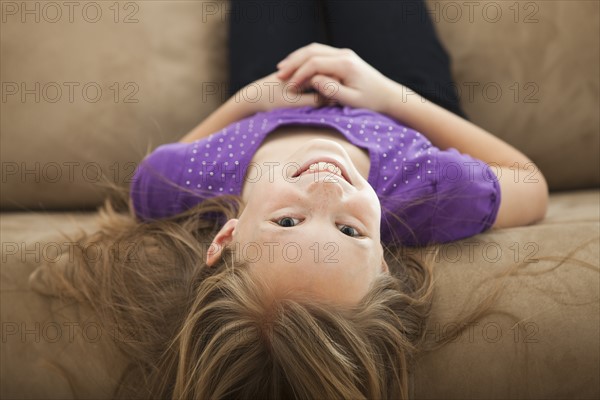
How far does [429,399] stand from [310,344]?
0.23 metres

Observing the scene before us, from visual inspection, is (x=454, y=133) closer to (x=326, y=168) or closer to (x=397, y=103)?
(x=397, y=103)

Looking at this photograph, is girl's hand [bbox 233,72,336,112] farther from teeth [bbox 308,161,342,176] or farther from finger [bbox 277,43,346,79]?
teeth [bbox 308,161,342,176]

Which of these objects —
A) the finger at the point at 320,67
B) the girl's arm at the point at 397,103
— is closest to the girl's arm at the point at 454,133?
the girl's arm at the point at 397,103

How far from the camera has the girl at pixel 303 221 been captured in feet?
3.11

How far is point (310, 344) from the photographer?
0.92 meters

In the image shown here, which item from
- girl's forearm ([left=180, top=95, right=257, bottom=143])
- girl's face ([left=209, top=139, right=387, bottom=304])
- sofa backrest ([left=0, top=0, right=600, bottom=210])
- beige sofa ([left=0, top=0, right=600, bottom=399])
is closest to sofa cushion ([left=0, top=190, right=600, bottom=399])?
beige sofa ([left=0, top=0, right=600, bottom=399])

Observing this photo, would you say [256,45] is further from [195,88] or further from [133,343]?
[133,343]

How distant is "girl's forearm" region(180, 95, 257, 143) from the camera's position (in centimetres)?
142

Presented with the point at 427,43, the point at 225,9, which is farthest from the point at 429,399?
the point at 225,9

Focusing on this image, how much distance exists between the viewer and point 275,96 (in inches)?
55.5

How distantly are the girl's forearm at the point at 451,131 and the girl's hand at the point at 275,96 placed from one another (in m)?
0.16

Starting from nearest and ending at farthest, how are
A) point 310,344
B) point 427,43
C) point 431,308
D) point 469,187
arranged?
point 310,344 < point 431,308 < point 469,187 < point 427,43

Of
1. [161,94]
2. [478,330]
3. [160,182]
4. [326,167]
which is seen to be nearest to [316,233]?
[326,167]

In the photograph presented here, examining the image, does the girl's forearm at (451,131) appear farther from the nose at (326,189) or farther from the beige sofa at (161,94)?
the nose at (326,189)
